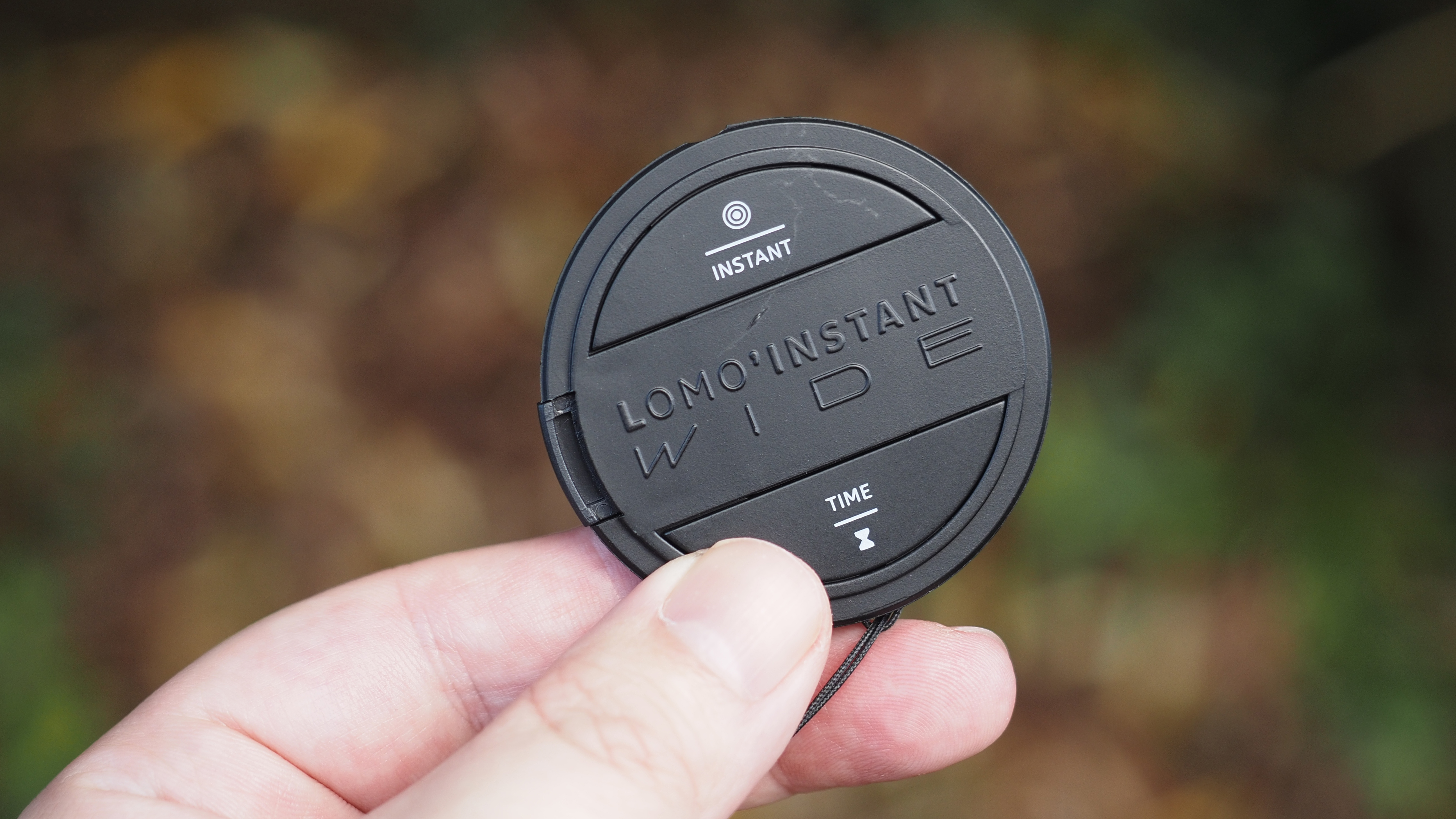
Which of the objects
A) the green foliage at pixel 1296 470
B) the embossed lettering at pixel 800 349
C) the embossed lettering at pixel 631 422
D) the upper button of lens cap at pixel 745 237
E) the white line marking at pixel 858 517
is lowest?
the green foliage at pixel 1296 470

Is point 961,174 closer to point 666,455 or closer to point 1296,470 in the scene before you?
point 1296,470

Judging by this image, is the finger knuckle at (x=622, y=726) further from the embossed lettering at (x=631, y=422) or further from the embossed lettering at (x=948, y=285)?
the embossed lettering at (x=948, y=285)

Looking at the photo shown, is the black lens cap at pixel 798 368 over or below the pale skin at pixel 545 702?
over

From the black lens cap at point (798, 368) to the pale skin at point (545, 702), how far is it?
0.17 meters

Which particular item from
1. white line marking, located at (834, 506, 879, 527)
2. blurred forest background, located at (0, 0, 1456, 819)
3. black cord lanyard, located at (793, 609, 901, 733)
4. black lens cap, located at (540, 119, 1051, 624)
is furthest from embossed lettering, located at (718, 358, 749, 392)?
blurred forest background, located at (0, 0, 1456, 819)

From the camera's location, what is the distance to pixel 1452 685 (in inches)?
88.5

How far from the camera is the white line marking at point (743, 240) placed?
146cm

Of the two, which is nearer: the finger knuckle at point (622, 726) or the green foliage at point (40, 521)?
the finger knuckle at point (622, 726)

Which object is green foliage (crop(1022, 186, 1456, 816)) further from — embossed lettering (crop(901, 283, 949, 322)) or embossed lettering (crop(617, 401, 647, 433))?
embossed lettering (crop(617, 401, 647, 433))

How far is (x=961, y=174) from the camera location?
235 centimetres

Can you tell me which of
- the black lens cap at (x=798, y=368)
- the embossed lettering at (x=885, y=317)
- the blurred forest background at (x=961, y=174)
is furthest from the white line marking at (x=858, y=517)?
the blurred forest background at (x=961, y=174)

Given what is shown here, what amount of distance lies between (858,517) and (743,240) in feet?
1.46

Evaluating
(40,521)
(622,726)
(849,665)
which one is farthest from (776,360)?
(40,521)

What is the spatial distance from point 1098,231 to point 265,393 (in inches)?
84.4
